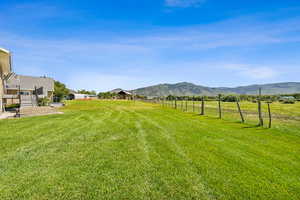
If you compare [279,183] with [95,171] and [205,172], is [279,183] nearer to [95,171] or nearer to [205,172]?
[205,172]

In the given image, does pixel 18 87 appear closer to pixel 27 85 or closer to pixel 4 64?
pixel 4 64

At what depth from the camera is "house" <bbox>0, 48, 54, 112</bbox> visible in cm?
1298

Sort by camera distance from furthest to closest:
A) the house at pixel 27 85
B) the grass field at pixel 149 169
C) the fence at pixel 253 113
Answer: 1. the house at pixel 27 85
2. the fence at pixel 253 113
3. the grass field at pixel 149 169

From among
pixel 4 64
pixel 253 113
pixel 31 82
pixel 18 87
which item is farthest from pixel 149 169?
pixel 31 82

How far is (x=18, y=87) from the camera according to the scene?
20.0 metres

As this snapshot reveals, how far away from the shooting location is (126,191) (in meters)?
2.58

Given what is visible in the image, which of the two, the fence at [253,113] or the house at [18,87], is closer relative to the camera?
the fence at [253,113]

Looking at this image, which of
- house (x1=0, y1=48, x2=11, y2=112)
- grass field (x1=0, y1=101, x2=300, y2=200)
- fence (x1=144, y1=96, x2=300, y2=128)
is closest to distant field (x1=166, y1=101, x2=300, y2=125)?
fence (x1=144, y1=96, x2=300, y2=128)

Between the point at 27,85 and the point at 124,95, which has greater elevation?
the point at 27,85

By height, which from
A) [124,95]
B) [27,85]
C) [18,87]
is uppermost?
[27,85]

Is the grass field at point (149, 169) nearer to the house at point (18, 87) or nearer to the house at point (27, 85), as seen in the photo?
the house at point (18, 87)

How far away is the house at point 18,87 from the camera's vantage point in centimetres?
1298

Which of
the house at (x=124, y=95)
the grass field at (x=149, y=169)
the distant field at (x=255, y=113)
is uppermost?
the house at (x=124, y=95)

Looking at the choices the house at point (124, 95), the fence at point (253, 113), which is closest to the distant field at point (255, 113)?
the fence at point (253, 113)
